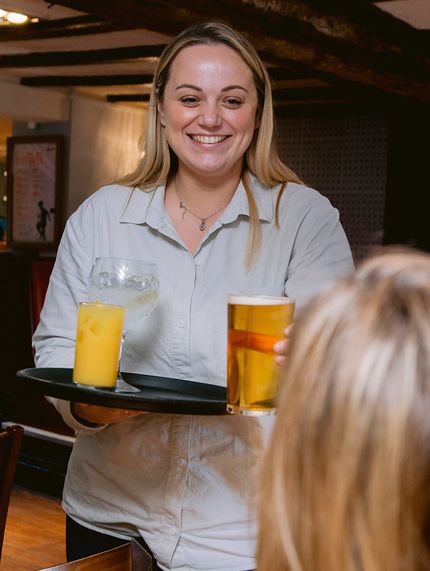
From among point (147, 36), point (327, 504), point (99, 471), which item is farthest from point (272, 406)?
point (147, 36)

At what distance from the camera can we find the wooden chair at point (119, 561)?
1357 millimetres

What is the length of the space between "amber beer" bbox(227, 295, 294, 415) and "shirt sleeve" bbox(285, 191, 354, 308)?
30 centimetres

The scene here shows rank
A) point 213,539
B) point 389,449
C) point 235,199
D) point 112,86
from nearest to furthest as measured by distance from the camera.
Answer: point 389,449 → point 213,539 → point 235,199 → point 112,86

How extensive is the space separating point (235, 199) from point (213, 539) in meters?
0.64

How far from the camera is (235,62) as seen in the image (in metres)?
1.74

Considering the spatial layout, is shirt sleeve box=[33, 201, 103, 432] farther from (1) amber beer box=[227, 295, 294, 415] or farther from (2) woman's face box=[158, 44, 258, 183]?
(1) amber beer box=[227, 295, 294, 415]

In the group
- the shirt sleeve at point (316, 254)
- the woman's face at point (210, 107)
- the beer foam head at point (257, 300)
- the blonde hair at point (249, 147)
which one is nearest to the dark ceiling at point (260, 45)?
the blonde hair at point (249, 147)

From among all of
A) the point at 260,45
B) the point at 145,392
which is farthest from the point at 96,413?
the point at 260,45

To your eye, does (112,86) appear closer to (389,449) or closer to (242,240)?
(242,240)

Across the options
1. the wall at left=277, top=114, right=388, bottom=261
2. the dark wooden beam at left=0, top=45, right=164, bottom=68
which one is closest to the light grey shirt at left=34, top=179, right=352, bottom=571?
the dark wooden beam at left=0, top=45, right=164, bottom=68

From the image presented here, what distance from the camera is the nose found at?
1697mm

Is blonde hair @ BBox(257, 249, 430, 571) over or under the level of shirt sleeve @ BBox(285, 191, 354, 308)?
under

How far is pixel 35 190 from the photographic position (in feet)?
28.2

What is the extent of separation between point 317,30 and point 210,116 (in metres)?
3.59
